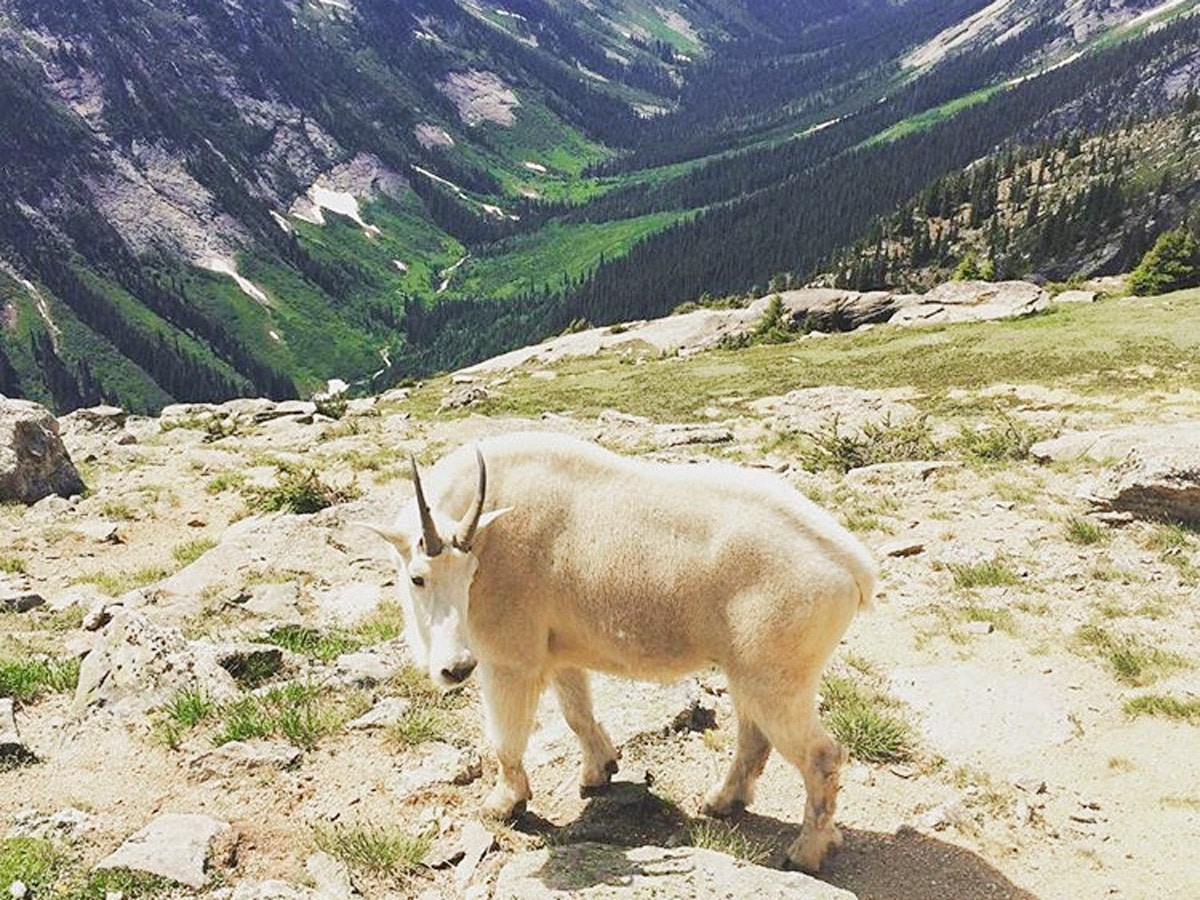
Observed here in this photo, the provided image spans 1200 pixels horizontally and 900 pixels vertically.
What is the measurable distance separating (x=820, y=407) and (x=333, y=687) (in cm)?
2718

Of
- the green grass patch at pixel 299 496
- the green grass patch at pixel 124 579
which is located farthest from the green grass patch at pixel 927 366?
the green grass patch at pixel 124 579

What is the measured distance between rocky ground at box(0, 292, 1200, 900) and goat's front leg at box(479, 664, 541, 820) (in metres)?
0.26


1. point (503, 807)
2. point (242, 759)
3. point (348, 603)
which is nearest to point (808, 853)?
point (503, 807)

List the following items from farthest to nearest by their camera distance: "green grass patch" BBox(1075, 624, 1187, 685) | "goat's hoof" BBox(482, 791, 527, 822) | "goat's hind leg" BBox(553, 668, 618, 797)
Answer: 1. "green grass patch" BBox(1075, 624, 1187, 685)
2. "goat's hind leg" BBox(553, 668, 618, 797)
3. "goat's hoof" BBox(482, 791, 527, 822)

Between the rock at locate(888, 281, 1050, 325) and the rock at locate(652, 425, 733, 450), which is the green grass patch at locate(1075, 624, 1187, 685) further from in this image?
the rock at locate(888, 281, 1050, 325)

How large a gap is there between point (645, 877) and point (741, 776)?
1782 millimetres

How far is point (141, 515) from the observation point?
67.0 feet

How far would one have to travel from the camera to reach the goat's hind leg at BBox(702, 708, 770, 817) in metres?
7.38

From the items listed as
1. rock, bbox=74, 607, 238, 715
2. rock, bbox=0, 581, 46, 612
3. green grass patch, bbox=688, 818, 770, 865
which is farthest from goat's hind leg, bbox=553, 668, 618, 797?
rock, bbox=0, 581, 46, 612

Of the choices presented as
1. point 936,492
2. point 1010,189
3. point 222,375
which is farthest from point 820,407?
point 222,375

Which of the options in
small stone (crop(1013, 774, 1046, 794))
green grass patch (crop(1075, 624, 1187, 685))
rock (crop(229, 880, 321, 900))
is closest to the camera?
rock (crop(229, 880, 321, 900))

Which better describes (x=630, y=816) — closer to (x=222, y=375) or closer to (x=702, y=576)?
(x=702, y=576)

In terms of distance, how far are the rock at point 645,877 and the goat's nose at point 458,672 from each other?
59.1 inches

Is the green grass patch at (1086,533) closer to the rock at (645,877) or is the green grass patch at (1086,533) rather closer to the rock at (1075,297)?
the rock at (645,877)
